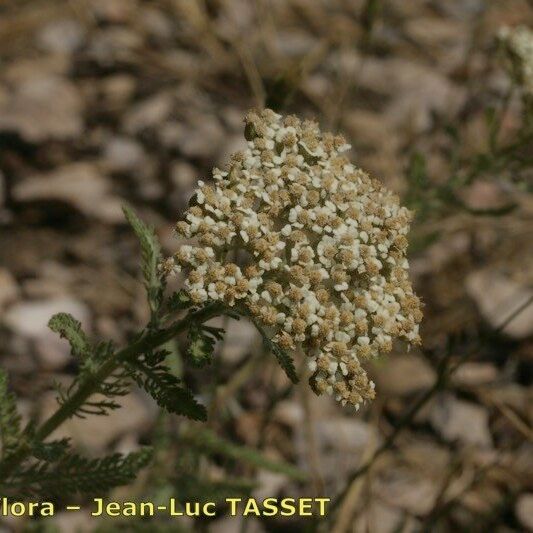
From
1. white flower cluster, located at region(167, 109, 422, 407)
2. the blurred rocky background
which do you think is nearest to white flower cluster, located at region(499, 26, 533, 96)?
the blurred rocky background

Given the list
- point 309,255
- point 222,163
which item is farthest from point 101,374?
point 222,163

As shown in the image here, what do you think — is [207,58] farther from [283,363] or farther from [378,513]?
[283,363]

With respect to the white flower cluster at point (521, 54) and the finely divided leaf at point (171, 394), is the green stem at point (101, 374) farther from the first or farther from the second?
the white flower cluster at point (521, 54)

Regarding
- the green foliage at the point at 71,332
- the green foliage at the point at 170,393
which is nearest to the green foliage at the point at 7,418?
the green foliage at the point at 71,332

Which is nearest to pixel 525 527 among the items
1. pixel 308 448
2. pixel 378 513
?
pixel 378 513

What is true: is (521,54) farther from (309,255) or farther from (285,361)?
(285,361)
